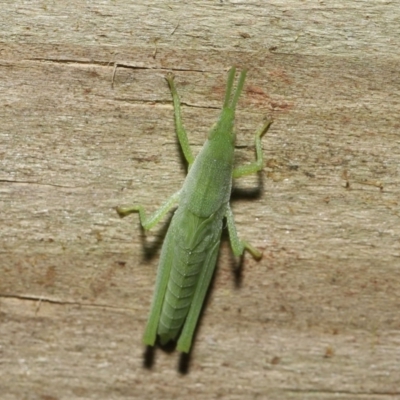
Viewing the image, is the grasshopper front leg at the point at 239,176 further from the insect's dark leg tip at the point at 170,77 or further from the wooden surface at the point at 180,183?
the insect's dark leg tip at the point at 170,77

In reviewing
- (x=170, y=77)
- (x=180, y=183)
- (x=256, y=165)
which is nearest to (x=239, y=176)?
(x=256, y=165)

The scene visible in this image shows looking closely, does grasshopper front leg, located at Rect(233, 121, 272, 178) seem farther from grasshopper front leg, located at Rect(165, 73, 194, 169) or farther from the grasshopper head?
grasshopper front leg, located at Rect(165, 73, 194, 169)

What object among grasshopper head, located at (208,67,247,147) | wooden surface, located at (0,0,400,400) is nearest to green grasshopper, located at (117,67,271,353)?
grasshopper head, located at (208,67,247,147)

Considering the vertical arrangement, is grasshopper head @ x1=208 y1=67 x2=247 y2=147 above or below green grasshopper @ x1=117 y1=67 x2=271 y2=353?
above

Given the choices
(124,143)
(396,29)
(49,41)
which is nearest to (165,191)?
(124,143)

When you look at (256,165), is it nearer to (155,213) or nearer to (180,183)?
(180,183)

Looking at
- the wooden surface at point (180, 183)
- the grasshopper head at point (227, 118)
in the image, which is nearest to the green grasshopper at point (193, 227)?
the grasshopper head at point (227, 118)
